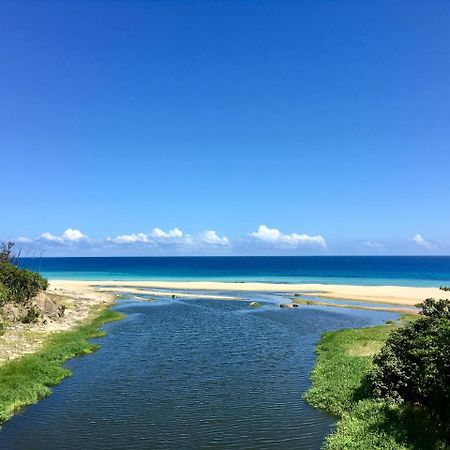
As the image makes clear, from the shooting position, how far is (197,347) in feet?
152

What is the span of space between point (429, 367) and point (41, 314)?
4744 cm

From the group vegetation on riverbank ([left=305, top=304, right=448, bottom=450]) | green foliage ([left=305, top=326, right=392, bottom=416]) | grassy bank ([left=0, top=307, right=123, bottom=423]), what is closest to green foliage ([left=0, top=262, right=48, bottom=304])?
grassy bank ([left=0, top=307, right=123, bottom=423])

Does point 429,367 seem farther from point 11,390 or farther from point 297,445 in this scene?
point 11,390

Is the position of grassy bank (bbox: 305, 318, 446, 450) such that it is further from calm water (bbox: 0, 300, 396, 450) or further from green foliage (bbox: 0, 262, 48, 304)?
green foliage (bbox: 0, 262, 48, 304)

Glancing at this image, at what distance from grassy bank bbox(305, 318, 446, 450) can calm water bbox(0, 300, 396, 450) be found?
1.25m

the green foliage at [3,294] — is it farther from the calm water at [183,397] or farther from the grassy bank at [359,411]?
the grassy bank at [359,411]

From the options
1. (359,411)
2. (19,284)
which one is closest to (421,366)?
(359,411)

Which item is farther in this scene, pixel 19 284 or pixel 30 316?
pixel 19 284

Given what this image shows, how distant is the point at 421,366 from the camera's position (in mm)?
24547

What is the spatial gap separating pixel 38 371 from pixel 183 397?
1271cm

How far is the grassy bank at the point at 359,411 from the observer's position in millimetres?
21766

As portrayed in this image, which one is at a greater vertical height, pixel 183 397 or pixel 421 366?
pixel 421 366

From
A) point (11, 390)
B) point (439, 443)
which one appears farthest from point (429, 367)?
point (11, 390)

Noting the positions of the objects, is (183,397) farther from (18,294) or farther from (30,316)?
(18,294)
